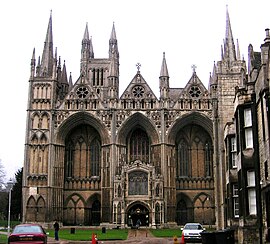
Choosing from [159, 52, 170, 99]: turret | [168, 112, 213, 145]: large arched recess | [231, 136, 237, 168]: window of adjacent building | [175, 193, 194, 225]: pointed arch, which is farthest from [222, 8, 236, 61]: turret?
[231, 136, 237, 168]: window of adjacent building

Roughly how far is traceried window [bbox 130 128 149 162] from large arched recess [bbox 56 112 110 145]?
14.5 feet

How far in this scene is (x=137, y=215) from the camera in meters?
56.7

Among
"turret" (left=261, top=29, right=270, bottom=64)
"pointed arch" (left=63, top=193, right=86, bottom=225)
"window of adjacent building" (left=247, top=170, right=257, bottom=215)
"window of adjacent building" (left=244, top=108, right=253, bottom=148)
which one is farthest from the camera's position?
"pointed arch" (left=63, top=193, right=86, bottom=225)

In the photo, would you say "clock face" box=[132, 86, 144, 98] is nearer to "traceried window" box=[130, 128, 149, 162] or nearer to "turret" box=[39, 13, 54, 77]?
"traceried window" box=[130, 128, 149, 162]

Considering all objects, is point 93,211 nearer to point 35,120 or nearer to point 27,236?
point 35,120

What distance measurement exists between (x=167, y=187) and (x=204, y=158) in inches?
300

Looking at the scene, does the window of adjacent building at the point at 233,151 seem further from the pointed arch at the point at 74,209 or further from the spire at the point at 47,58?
the spire at the point at 47,58

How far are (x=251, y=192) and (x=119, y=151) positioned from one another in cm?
3556

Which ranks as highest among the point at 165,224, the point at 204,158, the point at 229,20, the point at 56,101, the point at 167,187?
the point at 229,20

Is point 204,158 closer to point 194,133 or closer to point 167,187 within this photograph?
point 194,133

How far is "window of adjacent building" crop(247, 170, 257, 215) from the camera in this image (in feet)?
74.3

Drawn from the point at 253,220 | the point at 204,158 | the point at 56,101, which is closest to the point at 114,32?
the point at 56,101

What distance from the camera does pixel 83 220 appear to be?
194 feet

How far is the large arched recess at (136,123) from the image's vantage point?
57.7 m
